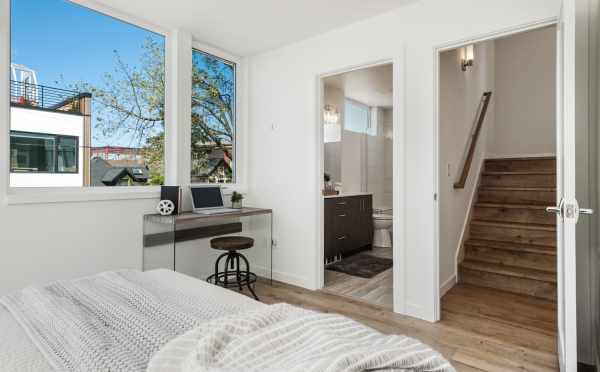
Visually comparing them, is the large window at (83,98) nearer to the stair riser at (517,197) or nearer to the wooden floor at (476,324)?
the wooden floor at (476,324)

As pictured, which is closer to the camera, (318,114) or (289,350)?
(289,350)

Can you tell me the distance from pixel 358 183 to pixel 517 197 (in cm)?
209

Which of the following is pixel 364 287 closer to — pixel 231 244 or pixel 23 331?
pixel 231 244

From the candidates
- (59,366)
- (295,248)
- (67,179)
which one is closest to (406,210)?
(295,248)

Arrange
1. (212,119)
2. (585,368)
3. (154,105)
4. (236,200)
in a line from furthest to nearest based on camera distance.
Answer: (212,119), (236,200), (154,105), (585,368)

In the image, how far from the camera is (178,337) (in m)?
0.94

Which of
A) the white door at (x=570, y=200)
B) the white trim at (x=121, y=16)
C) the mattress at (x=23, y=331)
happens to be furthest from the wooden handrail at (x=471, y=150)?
the white trim at (x=121, y=16)

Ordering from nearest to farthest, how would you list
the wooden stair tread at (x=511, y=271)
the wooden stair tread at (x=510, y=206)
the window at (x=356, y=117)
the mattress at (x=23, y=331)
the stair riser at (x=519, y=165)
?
the mattress at (x=23, y=331), the wooden stair tread at (x=511, y=271), the wooden stair tread at (x=510, y=206), the stair riser at (x=519, y=165), the window at (x=356, y=117)

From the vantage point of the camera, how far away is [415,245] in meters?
2.69

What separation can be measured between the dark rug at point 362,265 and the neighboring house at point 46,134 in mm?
2739

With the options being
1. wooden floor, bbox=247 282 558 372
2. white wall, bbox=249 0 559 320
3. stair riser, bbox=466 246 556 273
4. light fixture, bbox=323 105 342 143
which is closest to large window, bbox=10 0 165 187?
white wall, bbox=249 0 559 320

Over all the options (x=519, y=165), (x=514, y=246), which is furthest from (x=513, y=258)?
(x=519, y=165)

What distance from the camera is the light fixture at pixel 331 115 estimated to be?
15.6ft

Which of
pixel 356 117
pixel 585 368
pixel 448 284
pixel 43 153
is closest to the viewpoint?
pixel 585 368
